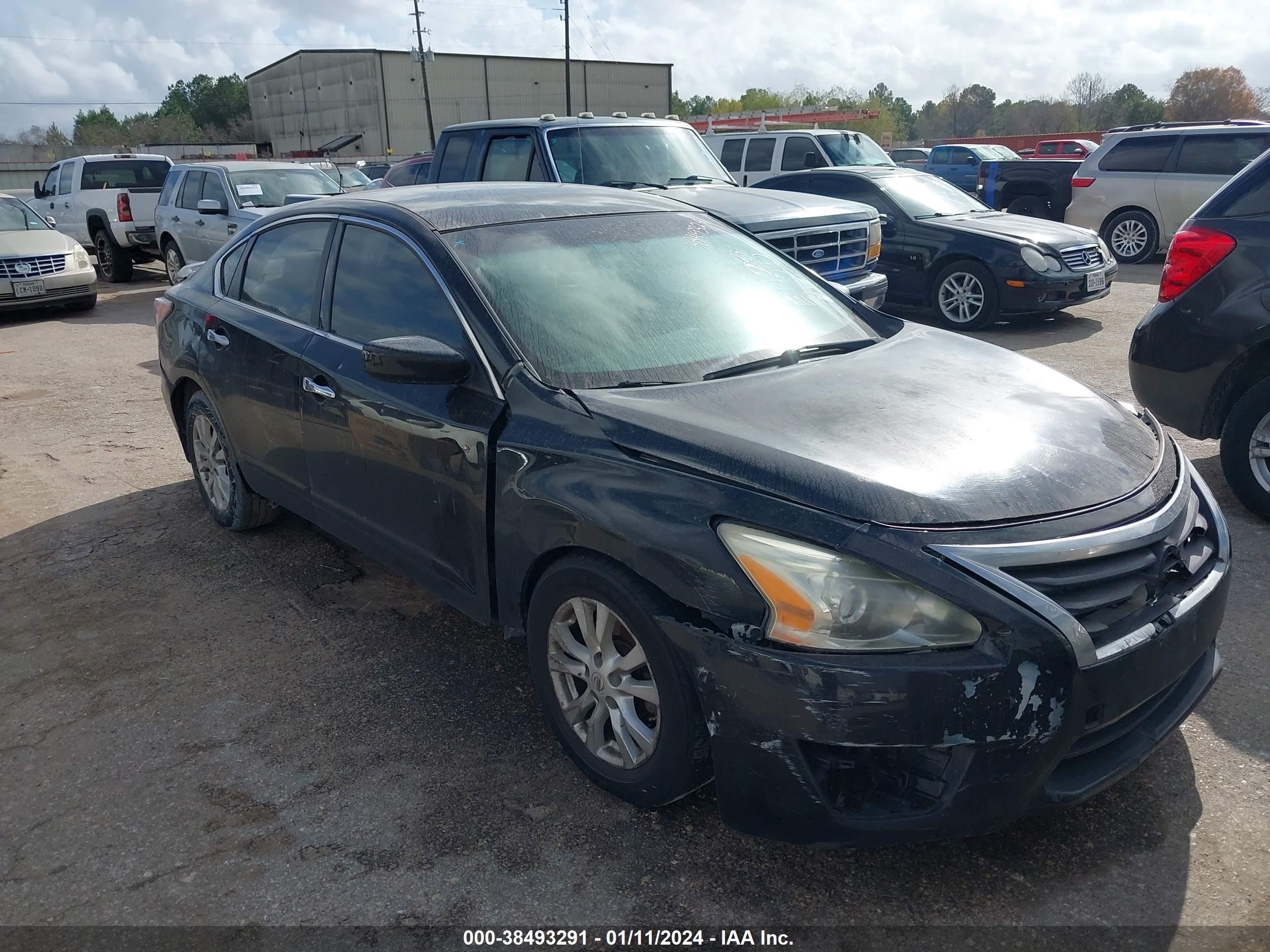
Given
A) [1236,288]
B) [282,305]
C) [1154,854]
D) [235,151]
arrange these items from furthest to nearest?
1. [235,151]
2. [1236,288]
3. [282,305]
4. [1154,854]

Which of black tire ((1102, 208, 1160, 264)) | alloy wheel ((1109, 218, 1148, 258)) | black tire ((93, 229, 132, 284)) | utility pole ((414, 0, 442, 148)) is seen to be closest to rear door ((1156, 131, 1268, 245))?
black tire ((1102, 208, 1160, 264))

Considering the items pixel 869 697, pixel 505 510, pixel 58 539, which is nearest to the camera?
pixel 869 697

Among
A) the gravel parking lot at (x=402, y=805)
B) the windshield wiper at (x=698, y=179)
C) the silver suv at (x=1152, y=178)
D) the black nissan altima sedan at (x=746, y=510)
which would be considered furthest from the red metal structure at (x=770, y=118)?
the gravel parking lot at (x=402, y=805)

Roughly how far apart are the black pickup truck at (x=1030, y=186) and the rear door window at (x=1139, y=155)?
308cm

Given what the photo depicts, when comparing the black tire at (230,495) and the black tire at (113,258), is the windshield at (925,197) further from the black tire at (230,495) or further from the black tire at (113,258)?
the black tire at (113,258)

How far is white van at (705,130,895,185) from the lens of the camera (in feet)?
43.4

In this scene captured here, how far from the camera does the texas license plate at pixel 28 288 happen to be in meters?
11.9

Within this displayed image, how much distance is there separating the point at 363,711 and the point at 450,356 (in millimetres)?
1278

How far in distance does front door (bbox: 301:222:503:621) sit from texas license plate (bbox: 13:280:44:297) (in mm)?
10096

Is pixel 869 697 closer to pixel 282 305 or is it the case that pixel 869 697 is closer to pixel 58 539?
pixel 282 305

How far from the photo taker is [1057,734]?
2.27 m

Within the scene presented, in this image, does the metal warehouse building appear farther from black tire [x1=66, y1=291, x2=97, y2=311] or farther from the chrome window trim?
the chrome window trim

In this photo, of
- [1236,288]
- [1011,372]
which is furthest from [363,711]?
[1236,288]

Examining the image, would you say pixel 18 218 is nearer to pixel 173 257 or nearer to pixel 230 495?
pixel 173 257
